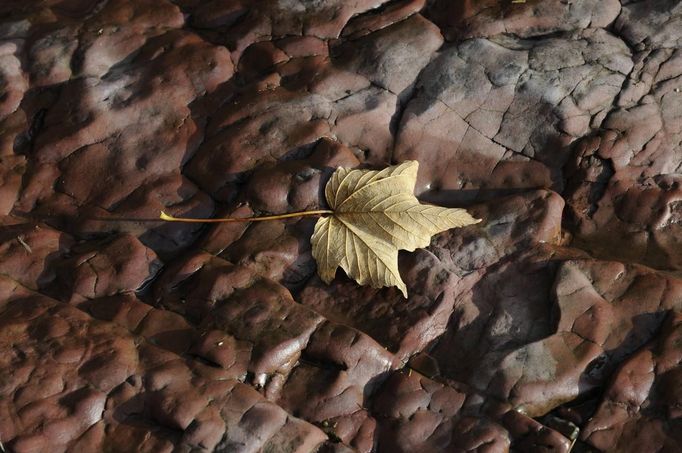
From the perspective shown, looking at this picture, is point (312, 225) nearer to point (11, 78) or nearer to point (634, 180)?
point (634, 180)

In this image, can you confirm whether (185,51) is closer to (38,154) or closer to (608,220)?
(38,154)

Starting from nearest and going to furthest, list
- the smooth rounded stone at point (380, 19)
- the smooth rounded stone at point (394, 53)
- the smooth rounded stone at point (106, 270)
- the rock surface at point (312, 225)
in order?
the rock surface at point (312, 225) → the smooth rounded stone at point (106, 270) → the smooth rounded stone at point (394, 53) → the smooth rounded stone at point (380, 19)

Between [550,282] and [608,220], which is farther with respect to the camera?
[608,220]

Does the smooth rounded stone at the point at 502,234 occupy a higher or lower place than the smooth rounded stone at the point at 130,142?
lower

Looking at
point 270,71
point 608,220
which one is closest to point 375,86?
point 270,71

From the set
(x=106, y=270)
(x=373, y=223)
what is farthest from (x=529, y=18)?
(x=106, y=270)

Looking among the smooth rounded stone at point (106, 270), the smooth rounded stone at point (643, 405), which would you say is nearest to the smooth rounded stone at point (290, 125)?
the smooth rounded stone at point (106, 270)

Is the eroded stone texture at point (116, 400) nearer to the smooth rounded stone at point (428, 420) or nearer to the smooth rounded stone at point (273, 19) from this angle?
the smooth rounded stone at point (428, 420)
